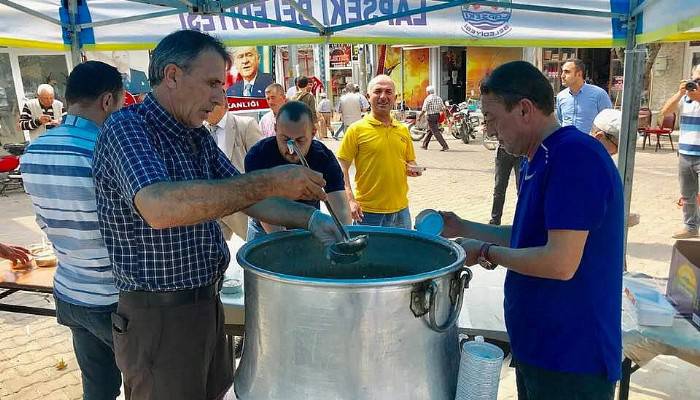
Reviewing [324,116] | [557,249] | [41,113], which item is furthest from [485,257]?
[324,116]

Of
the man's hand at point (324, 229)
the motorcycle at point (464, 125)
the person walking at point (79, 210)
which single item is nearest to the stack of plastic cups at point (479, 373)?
the man's hand at point (324, 229)

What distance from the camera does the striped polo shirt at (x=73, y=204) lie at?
198 centimetres

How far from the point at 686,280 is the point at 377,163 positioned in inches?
83.0

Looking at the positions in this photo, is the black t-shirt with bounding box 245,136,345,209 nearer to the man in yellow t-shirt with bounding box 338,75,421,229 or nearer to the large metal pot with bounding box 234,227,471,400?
the man in yellow t-shirt with bounding box 338,75,421,229

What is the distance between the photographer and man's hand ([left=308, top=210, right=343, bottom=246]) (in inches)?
61.4

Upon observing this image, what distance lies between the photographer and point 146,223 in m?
1.43

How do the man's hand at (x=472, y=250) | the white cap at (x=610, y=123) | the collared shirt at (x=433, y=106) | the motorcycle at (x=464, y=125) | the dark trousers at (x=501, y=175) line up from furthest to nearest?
the motorcycle at (x=464, y=125)
the collared shirt at (x=433, y=106)
the dark trousers at (x=501, y=175)
the white cap at (x=610, y=123)
the man's hand at (x=472, y=250)

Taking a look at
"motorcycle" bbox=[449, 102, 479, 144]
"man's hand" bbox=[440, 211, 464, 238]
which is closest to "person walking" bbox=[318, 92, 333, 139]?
"motorcycle" bbox=[449, 102, 479, 144]

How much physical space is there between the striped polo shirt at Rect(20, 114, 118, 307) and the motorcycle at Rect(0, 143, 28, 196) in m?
8.13

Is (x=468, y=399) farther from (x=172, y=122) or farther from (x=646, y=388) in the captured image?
(x=646, y=388)

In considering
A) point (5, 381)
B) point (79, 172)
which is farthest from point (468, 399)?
point (5, 381)

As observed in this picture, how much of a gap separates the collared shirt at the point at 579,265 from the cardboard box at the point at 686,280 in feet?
3.07

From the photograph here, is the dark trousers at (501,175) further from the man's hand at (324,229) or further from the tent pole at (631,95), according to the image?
the man's hand at (324,229)

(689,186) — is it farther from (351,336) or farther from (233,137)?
(351,336)
